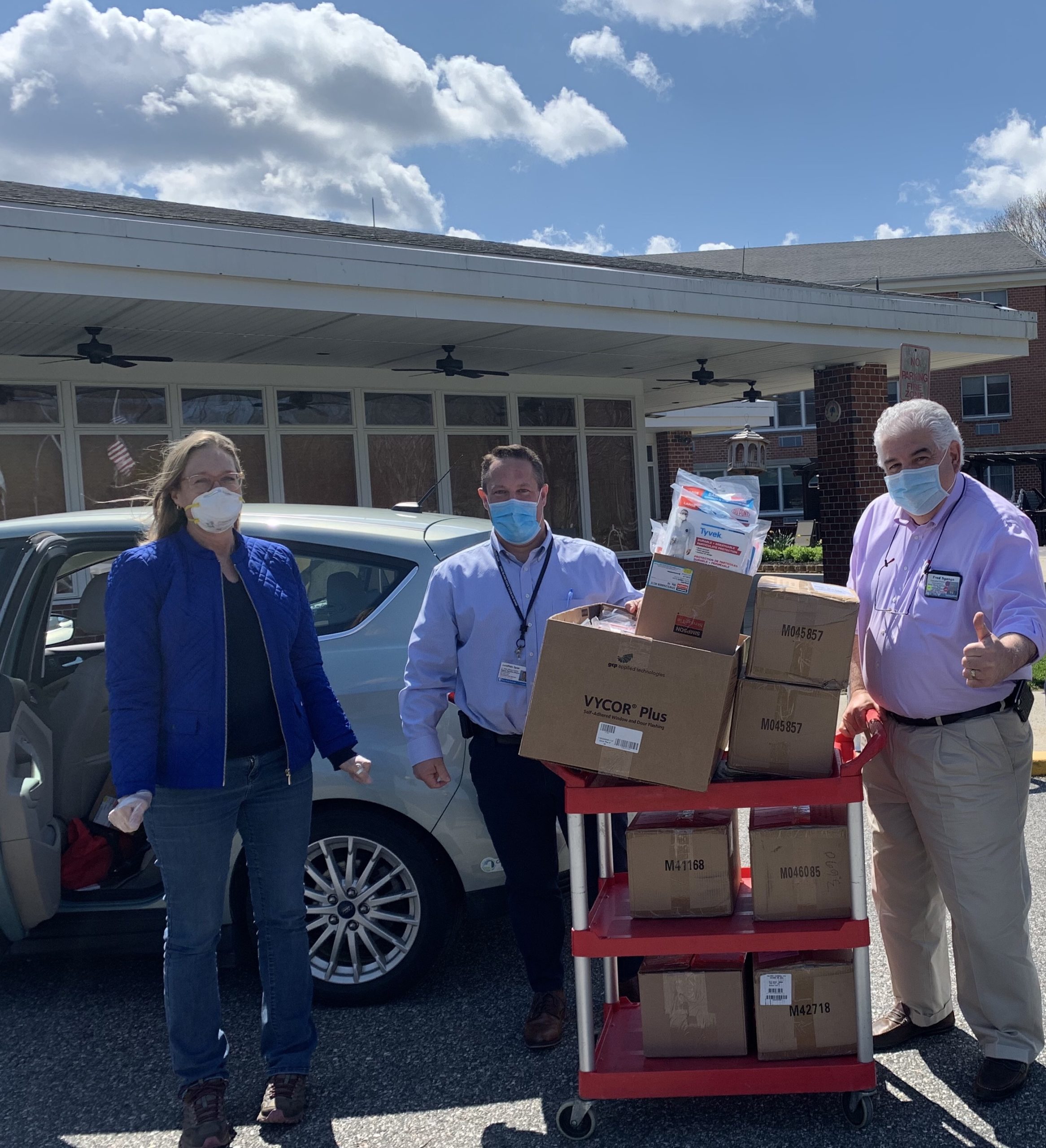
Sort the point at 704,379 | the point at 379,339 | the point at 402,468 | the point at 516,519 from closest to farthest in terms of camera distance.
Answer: the point at 516,519, the point at 379,339, the point at 402,468, the point at 704,379

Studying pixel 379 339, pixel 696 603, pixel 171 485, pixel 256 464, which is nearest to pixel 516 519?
pixel 696 603

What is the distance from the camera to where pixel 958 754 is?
123 inches

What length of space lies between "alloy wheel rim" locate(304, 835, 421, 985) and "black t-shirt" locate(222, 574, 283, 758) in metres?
0.78

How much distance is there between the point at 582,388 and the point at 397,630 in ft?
33.3

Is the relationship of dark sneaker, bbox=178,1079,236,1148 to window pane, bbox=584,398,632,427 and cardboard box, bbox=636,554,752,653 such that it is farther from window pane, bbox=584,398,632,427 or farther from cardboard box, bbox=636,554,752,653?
window pane, bbox=584,398,632,427

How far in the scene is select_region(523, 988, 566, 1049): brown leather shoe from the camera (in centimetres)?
353

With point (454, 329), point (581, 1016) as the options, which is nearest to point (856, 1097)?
point (581, 1016)

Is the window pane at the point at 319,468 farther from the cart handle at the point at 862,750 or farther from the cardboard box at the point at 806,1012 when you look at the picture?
the cardboard box at the point at 806,1012

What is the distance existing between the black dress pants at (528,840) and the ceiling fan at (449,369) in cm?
769

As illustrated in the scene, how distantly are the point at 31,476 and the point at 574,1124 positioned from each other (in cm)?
875

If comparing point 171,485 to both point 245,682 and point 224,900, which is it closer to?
point 245,682

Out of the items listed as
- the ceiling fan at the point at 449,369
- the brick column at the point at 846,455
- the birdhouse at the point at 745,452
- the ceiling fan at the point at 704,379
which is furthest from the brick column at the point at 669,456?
the ceiling fan at the point at 449,369

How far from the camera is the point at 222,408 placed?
11109mm

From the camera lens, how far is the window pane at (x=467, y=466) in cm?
1259
